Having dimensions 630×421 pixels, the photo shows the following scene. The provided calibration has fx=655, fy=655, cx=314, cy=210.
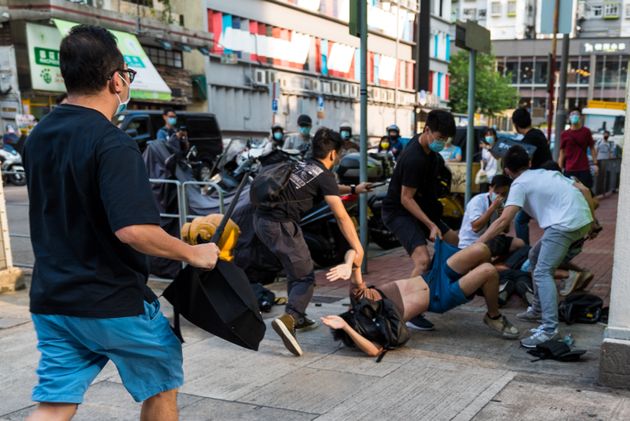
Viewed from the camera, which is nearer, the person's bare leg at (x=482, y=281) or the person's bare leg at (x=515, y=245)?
the person's bare leg at (x=482, y=281)

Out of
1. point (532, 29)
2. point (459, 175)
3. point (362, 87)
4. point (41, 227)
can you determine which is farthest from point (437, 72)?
point (41, 227)

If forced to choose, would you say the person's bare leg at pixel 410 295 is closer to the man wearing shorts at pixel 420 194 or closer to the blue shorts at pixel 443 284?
the blue shorts at pixel 443 284

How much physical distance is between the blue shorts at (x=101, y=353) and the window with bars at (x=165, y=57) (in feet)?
95.0

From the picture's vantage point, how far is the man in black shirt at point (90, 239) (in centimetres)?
224

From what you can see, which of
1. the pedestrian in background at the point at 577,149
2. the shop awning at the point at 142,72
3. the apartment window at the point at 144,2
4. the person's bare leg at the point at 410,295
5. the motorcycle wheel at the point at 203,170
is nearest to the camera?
the person's bare leg at the point at 410,295

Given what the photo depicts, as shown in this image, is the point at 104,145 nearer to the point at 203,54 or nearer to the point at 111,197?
the point at 111,197

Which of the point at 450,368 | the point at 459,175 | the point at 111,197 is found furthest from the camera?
the point at 459,175

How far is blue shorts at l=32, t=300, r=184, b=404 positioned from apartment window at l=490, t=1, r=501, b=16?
8543 cm

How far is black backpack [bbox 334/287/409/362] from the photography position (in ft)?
15.5

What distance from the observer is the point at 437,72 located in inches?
2293

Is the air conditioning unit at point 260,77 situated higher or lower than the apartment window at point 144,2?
lower

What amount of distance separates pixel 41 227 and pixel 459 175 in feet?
34.0

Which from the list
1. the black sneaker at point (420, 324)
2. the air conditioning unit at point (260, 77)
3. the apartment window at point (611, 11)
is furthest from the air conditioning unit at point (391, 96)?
the black sneaker at point (420, 324)

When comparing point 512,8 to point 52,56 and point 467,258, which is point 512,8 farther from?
point 467,258
